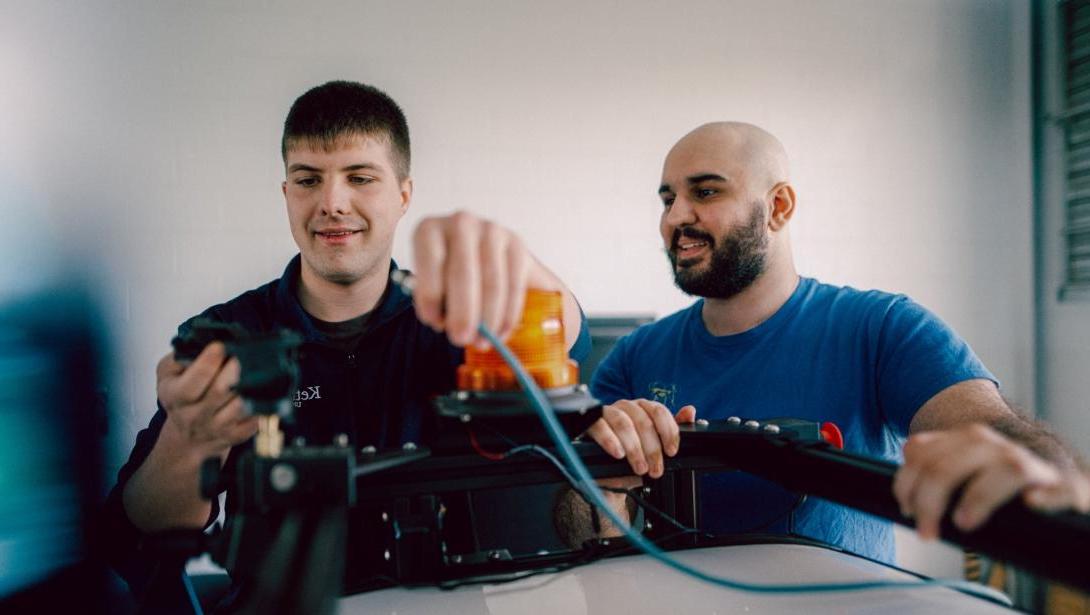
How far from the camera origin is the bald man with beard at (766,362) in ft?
3.47

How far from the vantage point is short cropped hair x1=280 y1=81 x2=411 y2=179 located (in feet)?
4.70

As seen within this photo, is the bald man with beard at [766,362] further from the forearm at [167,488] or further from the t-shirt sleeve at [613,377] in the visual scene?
the forearm at [167,488]

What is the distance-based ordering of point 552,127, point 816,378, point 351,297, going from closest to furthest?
1. point 816,378
2. point 351,297
3. point 552,127

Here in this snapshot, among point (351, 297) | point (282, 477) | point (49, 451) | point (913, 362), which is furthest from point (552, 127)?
point (282, 477)

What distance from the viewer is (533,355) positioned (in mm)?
625

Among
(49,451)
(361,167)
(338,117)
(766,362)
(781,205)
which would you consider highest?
(338,117)

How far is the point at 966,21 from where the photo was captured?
257 centimetres

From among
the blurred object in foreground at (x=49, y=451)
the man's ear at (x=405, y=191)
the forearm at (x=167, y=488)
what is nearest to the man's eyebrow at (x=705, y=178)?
the man's ear at (x=405, y=191)

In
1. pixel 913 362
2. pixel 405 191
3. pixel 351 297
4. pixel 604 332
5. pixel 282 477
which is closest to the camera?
pixel 282 477

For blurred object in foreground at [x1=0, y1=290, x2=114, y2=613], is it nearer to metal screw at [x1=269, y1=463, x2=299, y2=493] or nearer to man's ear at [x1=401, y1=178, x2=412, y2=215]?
man's ear at [x1=401, y1=178, x2=412, y2=215]

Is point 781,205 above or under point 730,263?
above

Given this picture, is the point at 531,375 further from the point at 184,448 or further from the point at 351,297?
the point at 351,297

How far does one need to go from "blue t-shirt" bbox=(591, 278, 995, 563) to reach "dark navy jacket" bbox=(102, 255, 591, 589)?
0.29 m

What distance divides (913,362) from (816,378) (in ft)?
0.60
